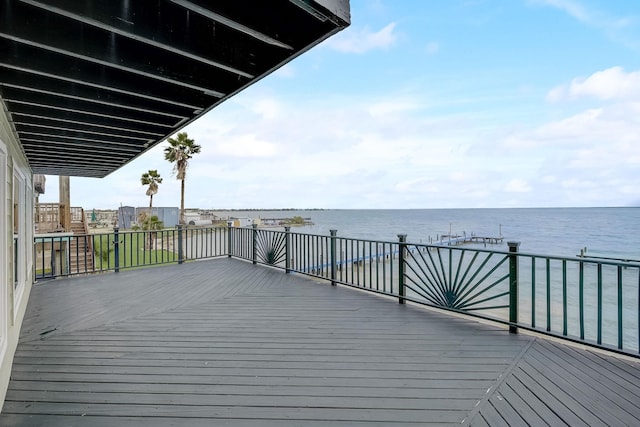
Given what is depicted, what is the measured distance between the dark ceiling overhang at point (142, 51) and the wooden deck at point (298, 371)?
6.69ft

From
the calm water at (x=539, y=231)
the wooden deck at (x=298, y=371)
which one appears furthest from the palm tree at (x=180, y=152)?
the wooden deck at (x=298, y=371)

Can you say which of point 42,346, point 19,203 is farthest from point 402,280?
point 19,203

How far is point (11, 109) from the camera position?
253 centimetres

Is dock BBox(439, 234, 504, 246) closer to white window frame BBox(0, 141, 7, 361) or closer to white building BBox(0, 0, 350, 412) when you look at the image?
white building BBox(0, 0, 350, 412)

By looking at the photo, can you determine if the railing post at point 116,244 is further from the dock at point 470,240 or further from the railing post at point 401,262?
the dock at point 470,240

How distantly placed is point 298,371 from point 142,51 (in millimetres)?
2379

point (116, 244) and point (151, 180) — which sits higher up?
point (151, 180)

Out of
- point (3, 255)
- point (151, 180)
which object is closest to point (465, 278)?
point (3, 255)

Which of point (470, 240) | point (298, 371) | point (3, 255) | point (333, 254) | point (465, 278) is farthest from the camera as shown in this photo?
point (470, 240)

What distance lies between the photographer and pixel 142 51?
184cm

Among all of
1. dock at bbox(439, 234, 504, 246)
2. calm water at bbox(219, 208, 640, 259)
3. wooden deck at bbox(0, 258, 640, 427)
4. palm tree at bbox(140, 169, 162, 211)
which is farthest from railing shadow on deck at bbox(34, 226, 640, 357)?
dock at bbox(439, 234, 504, 246)

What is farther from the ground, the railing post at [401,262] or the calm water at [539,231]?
the railing post at [401,262]

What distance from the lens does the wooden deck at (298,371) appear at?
1807mm

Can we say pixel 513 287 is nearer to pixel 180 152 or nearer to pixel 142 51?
pixel 142 51
